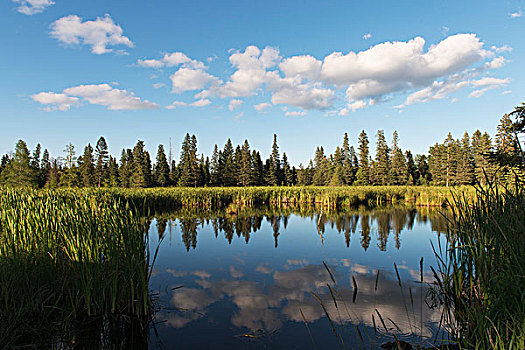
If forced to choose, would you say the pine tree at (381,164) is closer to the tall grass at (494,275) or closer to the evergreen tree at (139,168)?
the evergreen tree at (139,168)

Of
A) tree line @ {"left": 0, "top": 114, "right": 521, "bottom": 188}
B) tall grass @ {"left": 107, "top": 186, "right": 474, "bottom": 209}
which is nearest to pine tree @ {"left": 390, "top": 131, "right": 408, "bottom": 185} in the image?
tree line @ {"left": 0, "top": 114, "right": 521, "bottom": 188}

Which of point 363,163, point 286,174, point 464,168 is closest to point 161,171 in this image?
point 286,174

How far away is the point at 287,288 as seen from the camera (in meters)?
6.74

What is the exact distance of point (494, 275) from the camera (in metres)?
3.49

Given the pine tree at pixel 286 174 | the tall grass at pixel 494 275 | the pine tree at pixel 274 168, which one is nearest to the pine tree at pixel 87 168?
the pine tree at pixel 274 168

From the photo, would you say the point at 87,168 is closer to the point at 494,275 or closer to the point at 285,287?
the point at 285,287

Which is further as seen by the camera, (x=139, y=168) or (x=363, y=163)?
(x=363, y=163)

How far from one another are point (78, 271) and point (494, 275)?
18.5ft

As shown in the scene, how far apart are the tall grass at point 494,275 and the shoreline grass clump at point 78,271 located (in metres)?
4.24

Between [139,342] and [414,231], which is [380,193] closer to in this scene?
[414,231]

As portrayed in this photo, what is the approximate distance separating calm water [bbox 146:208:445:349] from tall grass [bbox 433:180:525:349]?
50 cm

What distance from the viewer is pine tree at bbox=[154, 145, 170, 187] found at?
173 ft

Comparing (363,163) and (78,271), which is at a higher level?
(363,163)

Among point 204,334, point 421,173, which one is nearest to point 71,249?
point 204,334
